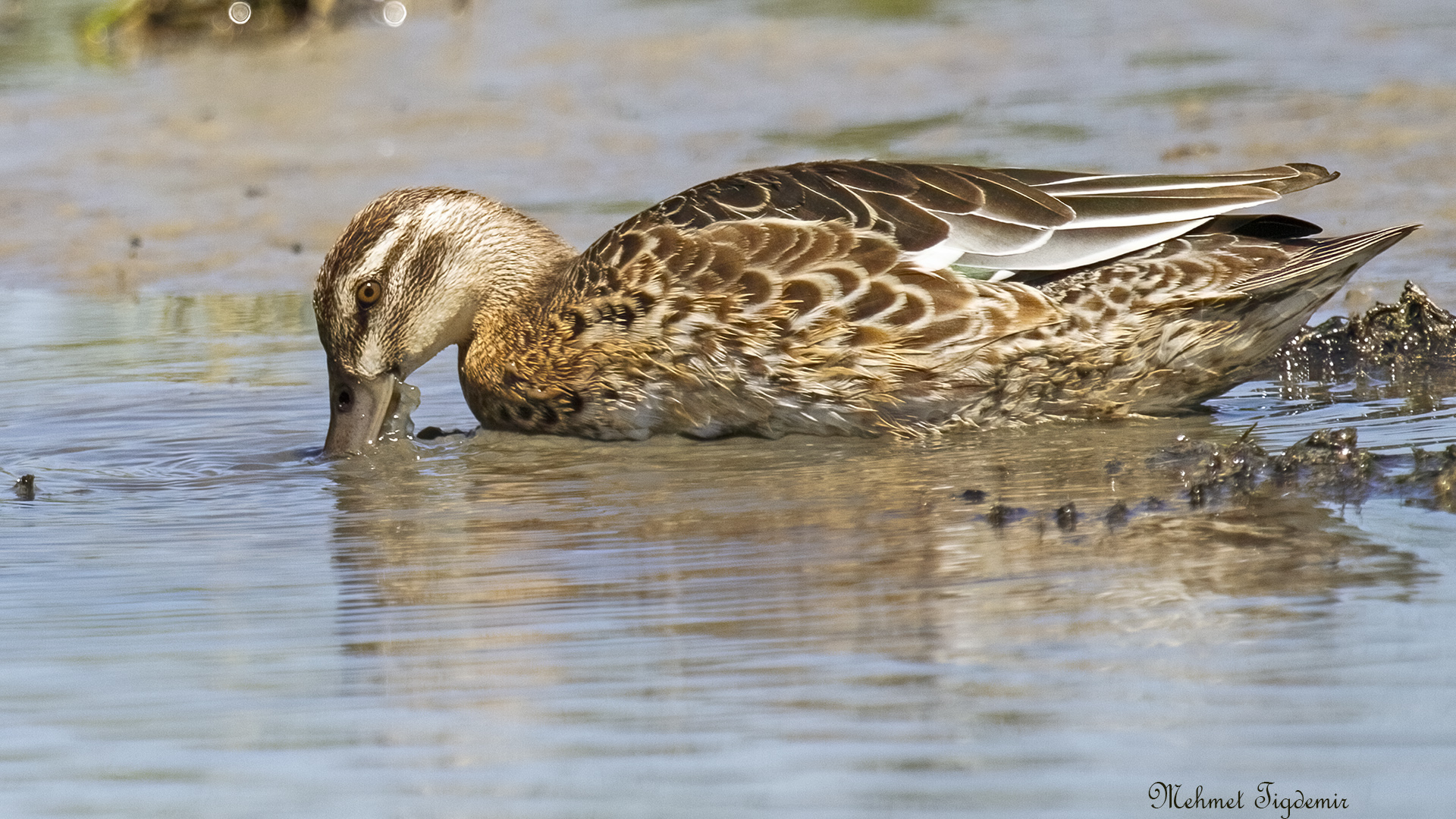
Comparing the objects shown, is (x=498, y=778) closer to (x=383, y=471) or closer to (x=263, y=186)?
(x=383, y=471)

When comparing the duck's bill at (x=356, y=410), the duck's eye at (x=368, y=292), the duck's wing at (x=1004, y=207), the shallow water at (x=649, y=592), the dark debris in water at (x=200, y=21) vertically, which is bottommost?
the shallow water at (x=649, y=592)

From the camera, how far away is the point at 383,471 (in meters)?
6.53

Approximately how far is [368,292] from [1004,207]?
224 centimetres

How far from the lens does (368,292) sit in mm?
7016

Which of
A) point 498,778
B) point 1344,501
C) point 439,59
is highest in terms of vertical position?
point 439,59

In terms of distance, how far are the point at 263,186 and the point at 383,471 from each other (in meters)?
6.20

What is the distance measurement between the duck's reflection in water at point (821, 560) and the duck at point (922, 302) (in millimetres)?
179

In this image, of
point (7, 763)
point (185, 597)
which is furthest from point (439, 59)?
point (7, 763)

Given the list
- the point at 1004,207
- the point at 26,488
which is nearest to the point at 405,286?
the point at 26,488

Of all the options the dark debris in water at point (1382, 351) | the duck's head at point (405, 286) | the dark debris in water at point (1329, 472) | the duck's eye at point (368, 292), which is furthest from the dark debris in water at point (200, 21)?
the dark debris in water at point (1329, 472)

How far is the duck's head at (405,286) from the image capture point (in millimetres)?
6980

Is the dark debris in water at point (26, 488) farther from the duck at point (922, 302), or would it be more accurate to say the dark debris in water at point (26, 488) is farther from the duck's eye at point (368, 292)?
the duck's eye at point (368, 292)

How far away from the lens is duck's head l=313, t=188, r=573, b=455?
22.9 feet

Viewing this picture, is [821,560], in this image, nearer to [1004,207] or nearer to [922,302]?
[922,302]
